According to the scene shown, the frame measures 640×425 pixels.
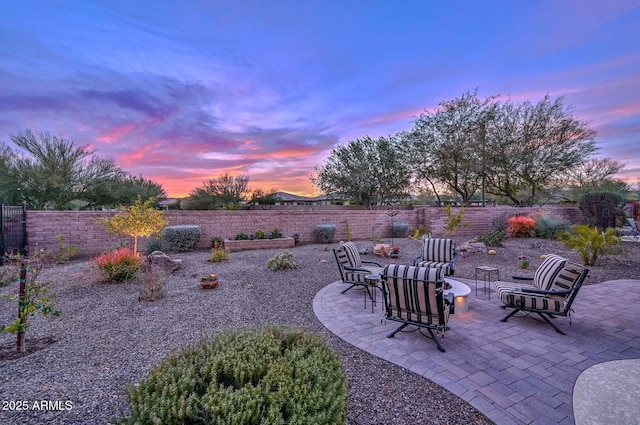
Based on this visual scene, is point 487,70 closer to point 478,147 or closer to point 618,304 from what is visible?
point 618,304

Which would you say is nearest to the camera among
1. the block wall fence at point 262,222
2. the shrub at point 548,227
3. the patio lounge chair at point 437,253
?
the patio lounge chair at point 437,253

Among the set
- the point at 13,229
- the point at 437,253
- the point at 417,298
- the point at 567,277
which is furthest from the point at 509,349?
the point at 13,229

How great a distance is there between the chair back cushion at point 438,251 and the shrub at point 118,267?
696 centimetres

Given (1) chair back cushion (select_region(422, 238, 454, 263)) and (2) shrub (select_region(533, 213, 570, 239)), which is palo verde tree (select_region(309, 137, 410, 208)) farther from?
(1) chair back cushion (select_region(422, 238, 454, 263))

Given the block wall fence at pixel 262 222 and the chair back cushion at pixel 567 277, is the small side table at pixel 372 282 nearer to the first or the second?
the chair back cushion at pixel 567 277

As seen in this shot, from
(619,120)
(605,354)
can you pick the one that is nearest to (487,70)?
(619,120)

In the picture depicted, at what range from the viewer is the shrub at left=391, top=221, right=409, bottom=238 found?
44.5ft

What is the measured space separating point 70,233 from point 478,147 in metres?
20.8

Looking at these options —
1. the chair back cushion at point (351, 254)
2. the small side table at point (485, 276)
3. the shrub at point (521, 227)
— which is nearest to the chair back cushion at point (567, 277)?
the small side table at point (485, 276)

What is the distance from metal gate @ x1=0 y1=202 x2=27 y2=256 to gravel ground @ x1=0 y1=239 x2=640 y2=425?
228cm

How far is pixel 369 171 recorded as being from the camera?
22.4m

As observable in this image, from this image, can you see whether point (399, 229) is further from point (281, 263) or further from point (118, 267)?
point (118, 267)

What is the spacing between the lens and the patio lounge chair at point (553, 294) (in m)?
3.73

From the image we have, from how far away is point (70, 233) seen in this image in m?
9.23
